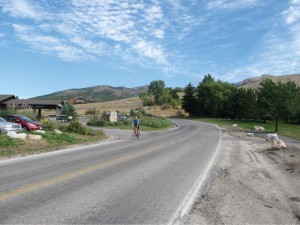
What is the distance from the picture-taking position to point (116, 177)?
34.5ft

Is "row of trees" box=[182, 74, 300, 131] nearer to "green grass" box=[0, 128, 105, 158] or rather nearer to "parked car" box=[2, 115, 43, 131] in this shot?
"green grass" box=[0, 128, 105, 158]

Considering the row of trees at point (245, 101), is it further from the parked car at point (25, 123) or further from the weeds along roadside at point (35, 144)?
the parked car at point (25, 123)

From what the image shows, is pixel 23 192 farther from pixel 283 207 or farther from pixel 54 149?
pixel 54 149

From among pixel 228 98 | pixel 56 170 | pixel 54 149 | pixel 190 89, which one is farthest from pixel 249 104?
pixel 56 170

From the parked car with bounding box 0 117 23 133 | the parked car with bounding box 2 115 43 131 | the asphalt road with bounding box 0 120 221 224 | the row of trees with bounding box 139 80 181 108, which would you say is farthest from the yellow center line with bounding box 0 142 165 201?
the row of trees with bounding box 139 80 181 108

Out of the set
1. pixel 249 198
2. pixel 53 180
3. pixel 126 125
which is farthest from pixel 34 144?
pixel 126 125

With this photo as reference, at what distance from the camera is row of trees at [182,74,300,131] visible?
59031mm

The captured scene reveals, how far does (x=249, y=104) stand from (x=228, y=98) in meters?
14.7

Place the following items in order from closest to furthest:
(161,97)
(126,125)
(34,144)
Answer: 1. (34,144)
2. (126,125)
3. (161,97)

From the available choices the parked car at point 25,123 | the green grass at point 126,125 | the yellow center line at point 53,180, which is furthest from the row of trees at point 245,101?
the yellow center line at point 53,180

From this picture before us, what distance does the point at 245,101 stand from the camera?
87.3 metres

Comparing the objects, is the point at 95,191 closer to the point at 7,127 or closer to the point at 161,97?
the point at 7,127

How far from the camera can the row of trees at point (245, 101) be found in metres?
59.0

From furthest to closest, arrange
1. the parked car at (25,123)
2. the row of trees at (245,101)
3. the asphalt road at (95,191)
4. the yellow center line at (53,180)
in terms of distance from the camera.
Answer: the row of trees at (245,101) → the parked car at (25,123) → the yellow center line at (53,180) → the asphalt road at (95,191)
